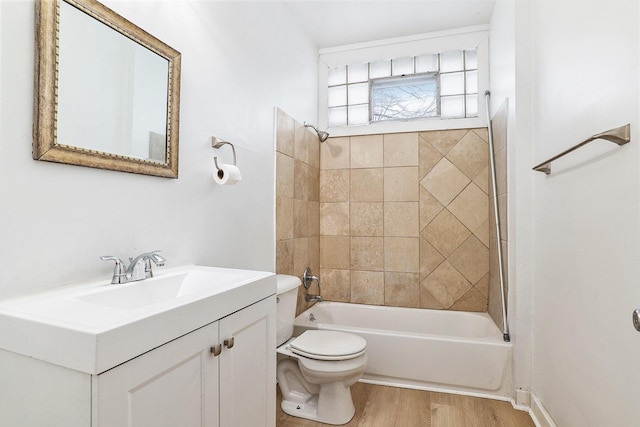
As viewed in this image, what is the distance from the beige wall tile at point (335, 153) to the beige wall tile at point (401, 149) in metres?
0.36

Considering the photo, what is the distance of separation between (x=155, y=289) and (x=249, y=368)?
1.42 feet

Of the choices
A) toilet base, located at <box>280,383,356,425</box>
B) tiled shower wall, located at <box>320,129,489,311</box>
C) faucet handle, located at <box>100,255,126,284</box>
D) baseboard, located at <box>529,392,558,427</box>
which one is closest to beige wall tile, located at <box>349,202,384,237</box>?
tiled shower wall, located at <box>320,129,489,311</box>

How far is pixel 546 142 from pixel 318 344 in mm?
1609

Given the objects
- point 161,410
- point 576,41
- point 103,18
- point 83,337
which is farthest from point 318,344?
point 576,41

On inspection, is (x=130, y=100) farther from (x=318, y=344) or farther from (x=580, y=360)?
(x=580, y=360)

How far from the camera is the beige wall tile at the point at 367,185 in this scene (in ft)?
9.69

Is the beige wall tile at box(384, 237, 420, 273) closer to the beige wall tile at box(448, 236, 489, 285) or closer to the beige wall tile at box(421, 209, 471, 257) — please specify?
the beige wall tile at box(421, 209, 471, 257)

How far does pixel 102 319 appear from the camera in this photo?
0.72m

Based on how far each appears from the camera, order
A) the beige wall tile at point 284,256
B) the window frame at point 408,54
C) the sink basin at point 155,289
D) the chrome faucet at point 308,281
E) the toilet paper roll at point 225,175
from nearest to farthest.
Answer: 1. the sink basin at point 155,289
2. the toilet paper roll at point 225,175
3. the beige wall tile at point 284,256
4. the chrome faucet at point 308,281
5. the window frame at point 408,54

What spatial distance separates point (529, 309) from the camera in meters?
1.93

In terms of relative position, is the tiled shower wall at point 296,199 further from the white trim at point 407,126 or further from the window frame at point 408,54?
the window frame at point 408,54

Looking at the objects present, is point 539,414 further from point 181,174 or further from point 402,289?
point 181,174

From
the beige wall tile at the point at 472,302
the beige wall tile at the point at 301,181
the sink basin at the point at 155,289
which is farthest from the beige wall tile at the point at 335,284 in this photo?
the sink basin at the point at 155,289

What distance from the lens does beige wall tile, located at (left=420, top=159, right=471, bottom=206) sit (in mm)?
2754
